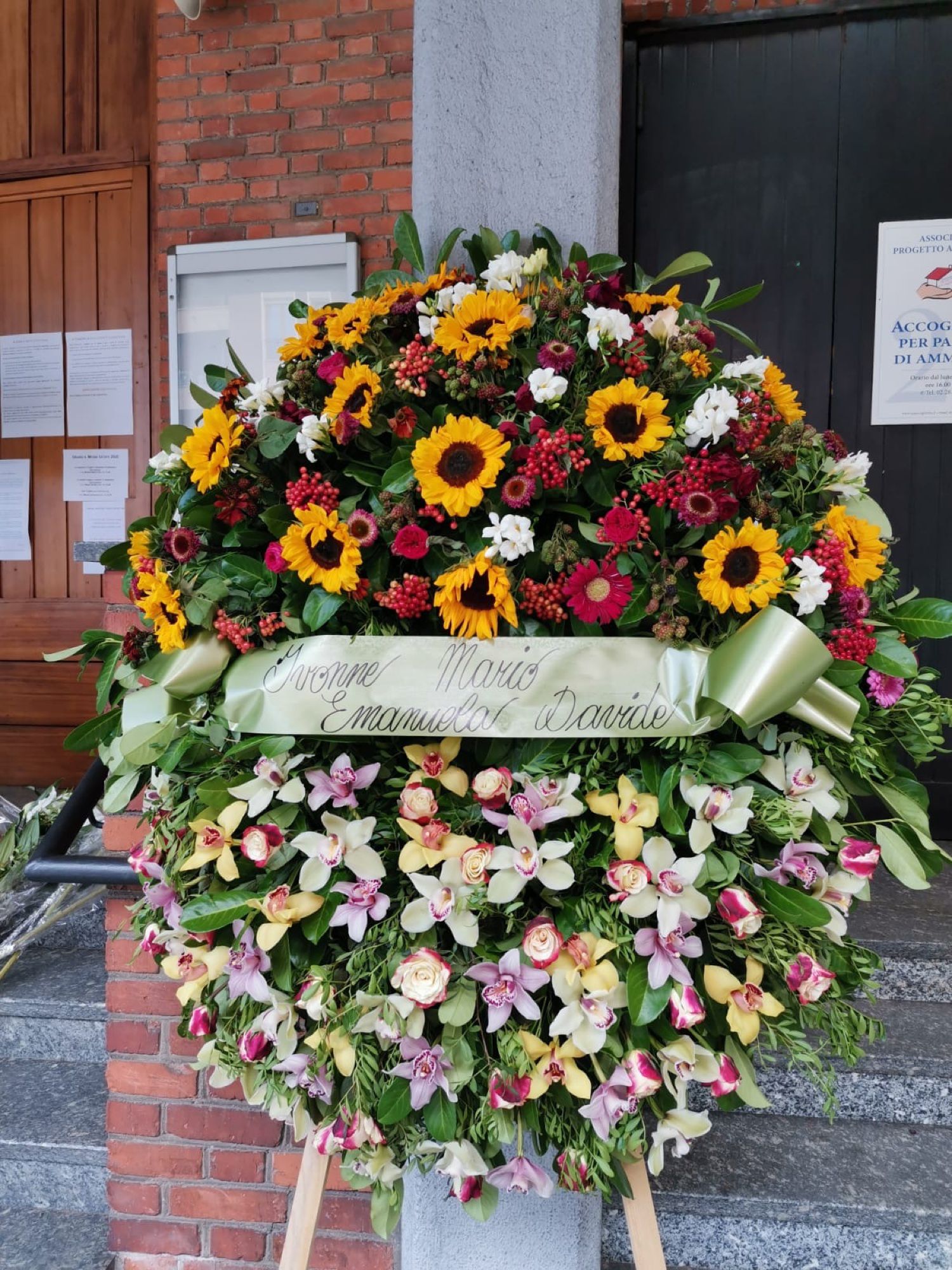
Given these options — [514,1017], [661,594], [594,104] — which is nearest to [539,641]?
[661,594]

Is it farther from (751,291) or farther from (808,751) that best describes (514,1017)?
(751,291)

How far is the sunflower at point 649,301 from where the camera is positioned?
3.45ft

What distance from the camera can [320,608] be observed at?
96 cm

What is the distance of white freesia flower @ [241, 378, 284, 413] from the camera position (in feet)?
3.48

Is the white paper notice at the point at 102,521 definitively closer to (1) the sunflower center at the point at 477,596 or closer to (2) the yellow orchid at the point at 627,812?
(1) the sunflower center at the point at 477,596

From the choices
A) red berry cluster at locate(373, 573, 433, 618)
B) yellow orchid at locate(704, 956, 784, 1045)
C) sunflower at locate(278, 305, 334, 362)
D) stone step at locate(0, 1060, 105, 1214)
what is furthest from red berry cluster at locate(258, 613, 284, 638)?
stone step at locate(0, 1060, 105, 1214)

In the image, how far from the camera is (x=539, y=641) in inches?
37.4

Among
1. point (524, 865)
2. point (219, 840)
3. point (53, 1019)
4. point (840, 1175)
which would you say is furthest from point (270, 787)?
point (53, 1019)

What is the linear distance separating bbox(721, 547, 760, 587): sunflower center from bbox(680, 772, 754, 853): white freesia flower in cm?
21

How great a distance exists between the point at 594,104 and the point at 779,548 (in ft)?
2.31

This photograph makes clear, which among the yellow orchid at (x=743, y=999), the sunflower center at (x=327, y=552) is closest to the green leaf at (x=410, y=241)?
the sunflower center at (x=327, y=552)

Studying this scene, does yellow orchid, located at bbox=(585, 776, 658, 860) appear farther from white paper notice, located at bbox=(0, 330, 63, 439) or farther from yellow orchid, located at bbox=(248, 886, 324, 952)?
white paper notice, located at bbox=(0, 330, 63, 439)

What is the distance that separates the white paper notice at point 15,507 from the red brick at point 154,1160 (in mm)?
2333

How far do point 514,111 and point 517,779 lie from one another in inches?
36.0
